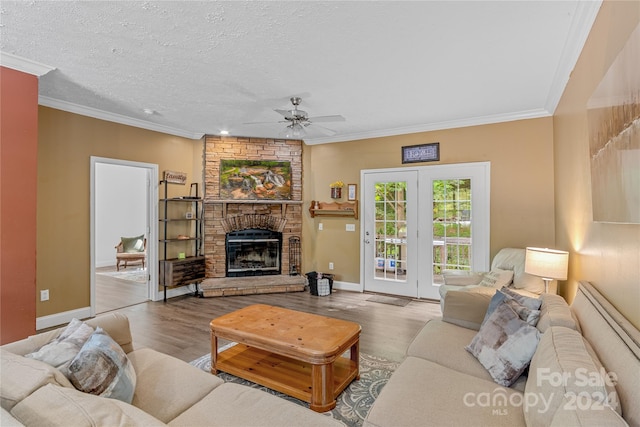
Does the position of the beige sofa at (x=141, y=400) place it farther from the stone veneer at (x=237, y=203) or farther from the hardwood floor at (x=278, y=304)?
the stone veneer at (x=237, y=203)

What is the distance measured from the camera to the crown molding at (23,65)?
8.96ft

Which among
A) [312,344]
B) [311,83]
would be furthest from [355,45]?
[312,344]

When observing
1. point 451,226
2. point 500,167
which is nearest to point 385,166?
point 451,226

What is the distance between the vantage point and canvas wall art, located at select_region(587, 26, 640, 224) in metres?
1.34

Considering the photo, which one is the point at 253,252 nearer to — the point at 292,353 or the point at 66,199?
the point at 66,199

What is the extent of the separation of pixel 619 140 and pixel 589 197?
936 millimetres

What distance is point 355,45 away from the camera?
2.58 meters

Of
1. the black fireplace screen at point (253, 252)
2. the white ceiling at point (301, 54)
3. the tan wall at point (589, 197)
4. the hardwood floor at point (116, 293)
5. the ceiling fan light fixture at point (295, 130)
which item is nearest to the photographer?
the tan wall at point (589, 197)

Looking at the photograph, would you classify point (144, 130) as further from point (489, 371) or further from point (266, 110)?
point (489, 371)

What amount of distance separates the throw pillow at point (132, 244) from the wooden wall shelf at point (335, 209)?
16.0 feet

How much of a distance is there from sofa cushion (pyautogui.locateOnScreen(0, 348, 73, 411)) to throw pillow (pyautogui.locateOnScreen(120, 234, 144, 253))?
7.43m

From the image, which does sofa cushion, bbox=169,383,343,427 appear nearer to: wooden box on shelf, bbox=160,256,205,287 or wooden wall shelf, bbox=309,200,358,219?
wooden box on shelf, bbox=160,256,205,287

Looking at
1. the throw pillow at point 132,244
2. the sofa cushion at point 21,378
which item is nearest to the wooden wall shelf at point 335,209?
the sofa cushion at point 21,378

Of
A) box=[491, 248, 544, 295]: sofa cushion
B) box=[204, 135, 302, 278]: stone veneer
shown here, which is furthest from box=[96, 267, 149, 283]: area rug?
box=[491, 248, 544, 295]: sofa cushion
